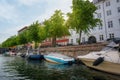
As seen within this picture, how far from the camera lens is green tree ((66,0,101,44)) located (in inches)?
1656

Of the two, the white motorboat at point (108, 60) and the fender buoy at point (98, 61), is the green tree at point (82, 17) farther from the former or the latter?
the fender buoy at point (98, 61)

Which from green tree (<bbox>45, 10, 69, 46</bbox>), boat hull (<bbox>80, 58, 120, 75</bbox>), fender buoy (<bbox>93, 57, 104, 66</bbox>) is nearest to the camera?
boat hull (<bbox>80, 58, 120, 75</bbox>)

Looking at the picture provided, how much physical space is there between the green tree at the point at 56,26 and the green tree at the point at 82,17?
11.8m

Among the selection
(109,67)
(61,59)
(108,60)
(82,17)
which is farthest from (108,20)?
(108,60)

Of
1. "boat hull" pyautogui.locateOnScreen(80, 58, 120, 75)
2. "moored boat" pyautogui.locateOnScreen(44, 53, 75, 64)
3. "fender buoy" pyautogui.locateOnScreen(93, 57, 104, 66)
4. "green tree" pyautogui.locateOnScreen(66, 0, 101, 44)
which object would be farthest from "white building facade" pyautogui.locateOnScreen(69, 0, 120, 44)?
"fender buoy" pyautogui.locateOnScreen(93, 57, 104, 66)

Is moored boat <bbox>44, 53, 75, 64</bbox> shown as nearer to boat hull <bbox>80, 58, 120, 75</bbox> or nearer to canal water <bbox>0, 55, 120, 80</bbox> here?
canal water <bbox>0, 55, 120, 80</bbox>

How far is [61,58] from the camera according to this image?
34.7 m

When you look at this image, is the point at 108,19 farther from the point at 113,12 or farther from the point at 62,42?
the point at 62,42

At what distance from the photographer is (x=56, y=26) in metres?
55.9

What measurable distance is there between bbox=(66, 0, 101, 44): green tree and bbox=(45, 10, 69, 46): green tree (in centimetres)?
1177

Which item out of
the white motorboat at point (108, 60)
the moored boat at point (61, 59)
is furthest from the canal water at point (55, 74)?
the moored boat at point (61, 59)

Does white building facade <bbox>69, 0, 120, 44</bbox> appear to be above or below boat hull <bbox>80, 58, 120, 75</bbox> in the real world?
above

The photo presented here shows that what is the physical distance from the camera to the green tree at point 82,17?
4207 centimetres

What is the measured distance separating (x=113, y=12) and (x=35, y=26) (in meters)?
30.7
